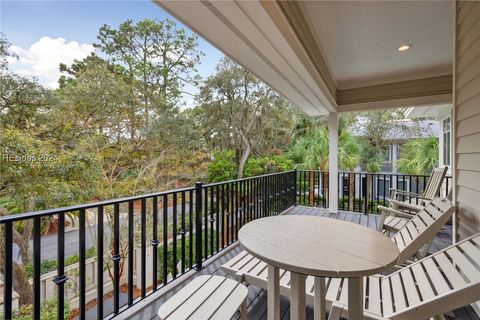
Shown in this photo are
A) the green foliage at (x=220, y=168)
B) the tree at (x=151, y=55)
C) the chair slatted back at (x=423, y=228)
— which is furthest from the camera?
the green foliage at (x=220, y=168)

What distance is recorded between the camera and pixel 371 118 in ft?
39.2

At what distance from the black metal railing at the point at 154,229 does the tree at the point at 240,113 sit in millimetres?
3960

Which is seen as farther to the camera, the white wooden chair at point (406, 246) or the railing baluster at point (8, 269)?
the white wooden chair at point (406, 246)

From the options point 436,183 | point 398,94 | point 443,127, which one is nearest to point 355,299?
point 436,183

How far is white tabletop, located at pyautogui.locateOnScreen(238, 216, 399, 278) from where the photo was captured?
1108mm

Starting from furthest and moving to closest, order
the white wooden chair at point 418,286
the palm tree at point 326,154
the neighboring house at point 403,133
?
the neighboring house at point 403,133 → the palm tree at point 326,154 → the white wooden chair at point 418,286

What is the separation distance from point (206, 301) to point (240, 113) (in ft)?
27.3

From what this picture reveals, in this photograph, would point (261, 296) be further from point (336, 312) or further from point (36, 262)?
point (36, 262)

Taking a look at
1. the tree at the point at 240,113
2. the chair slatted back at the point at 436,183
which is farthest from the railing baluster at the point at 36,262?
the tree at the point at 240,113

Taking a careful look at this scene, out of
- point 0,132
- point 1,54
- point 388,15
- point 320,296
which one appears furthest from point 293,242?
point 1,54

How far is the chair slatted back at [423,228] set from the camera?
2.05 m

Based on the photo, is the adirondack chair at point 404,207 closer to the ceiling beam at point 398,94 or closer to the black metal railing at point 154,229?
the ceiling beam at point 398,94

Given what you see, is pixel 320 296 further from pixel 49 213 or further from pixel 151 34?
pixel 151 34

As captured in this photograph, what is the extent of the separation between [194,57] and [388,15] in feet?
25.2
